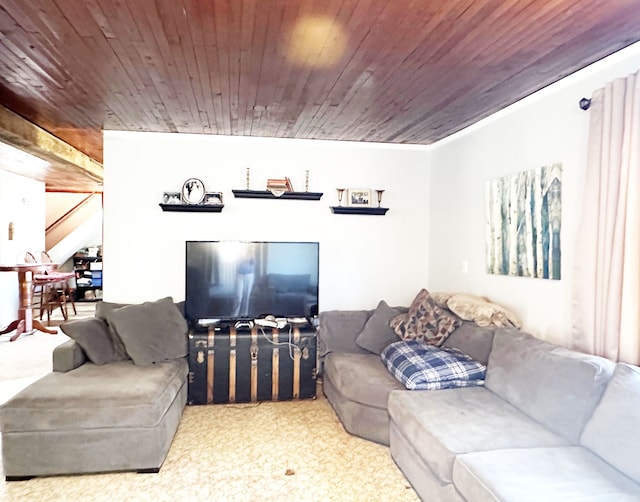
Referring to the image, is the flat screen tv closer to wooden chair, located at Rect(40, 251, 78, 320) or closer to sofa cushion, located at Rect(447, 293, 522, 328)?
sofa cushion, located at Rect(447, 293, 522, 328)

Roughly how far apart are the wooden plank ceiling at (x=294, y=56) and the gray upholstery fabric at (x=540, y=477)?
190 centimetres

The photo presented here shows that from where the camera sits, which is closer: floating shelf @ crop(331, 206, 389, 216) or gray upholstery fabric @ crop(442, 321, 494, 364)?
gray upholstery fabric @ crop(442, 321, 494, 364)

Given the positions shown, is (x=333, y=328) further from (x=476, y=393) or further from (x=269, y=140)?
(x=269, y=140)

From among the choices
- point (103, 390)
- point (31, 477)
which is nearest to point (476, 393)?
point (103, 390)

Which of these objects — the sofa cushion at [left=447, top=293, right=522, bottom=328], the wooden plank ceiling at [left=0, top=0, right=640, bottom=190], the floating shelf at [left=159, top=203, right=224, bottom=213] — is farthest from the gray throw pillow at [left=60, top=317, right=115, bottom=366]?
the sofa cushion at [left=447, top=293, right=522, bottom=328]

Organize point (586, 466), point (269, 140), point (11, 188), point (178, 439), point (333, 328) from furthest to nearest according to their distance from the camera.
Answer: point (11, 188) < point (269, 140) < point (333, 328) < point (178, 439) < point (586, 466)

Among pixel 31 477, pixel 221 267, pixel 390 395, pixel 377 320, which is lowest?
pixel 31 477

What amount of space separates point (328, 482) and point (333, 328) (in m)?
1.51

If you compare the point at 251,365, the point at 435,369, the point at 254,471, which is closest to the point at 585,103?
the point at 435,369

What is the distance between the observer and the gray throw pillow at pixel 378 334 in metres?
3.66

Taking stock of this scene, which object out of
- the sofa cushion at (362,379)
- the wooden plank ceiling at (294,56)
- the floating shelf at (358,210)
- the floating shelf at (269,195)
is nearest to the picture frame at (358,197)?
the floating shelf at (358,210)

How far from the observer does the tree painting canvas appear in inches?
110

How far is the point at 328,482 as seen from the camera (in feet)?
8.23

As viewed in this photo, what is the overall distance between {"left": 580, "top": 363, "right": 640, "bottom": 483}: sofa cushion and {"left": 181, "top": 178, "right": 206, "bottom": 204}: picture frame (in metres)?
3.42
